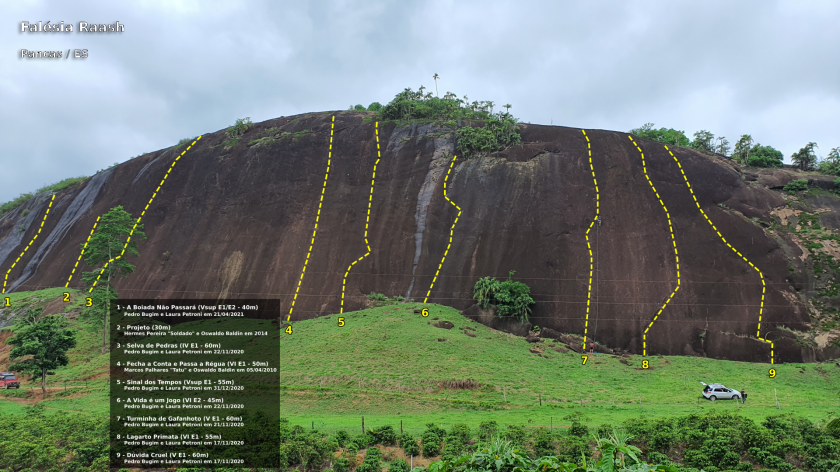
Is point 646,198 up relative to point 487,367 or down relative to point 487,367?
up

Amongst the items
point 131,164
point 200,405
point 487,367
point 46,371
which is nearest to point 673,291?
point 487,367

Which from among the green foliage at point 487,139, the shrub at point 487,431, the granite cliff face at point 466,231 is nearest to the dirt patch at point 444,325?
the granite cliff face at point 466,231

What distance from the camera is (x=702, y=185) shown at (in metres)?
31.2

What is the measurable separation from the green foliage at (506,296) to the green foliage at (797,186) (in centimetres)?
2062

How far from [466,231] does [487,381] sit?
47.3 ft

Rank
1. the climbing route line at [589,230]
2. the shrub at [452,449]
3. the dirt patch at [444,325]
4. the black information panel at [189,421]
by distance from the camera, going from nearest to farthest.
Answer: the black information panel at [189,421] → the shrub at [452,449] → the climbing route line at [589,230] → the dirt patch at [444,325]

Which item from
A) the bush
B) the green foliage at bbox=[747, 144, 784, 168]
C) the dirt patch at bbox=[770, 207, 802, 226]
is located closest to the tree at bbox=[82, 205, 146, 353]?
the bush

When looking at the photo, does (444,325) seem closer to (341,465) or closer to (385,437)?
(385,437)

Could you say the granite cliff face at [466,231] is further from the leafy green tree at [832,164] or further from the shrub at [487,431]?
the shrub at [487,431]

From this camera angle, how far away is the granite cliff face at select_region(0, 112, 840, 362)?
25.7m

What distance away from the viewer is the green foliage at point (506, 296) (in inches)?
1049

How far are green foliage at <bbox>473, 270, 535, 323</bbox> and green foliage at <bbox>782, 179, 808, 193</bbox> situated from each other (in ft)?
67.7

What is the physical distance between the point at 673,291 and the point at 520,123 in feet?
66.4

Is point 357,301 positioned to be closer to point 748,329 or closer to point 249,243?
point 249,243
